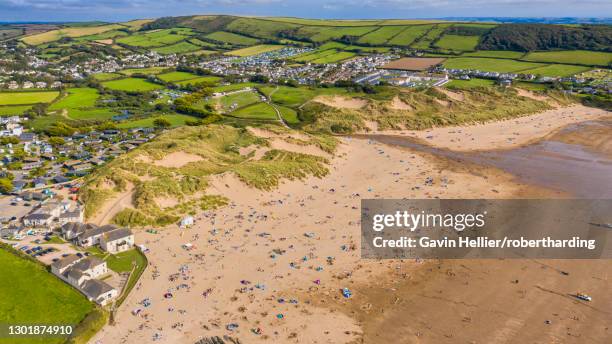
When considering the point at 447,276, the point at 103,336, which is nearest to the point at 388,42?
the point at 447,276

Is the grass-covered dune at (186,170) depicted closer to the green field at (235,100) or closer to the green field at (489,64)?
the green field at (235,100)

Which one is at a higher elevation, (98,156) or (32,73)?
(32,73)

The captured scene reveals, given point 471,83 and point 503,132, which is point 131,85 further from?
point 503,132

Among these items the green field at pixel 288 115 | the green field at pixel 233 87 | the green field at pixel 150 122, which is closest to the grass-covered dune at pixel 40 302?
the green field at pixel 150 122

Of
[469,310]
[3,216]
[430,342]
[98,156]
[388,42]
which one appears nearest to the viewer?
[430,342]

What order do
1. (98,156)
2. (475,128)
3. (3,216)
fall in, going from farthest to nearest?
1. (475,128)
2. (98,156)
3. (3,216)

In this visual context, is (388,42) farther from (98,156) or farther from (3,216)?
(3,216)
